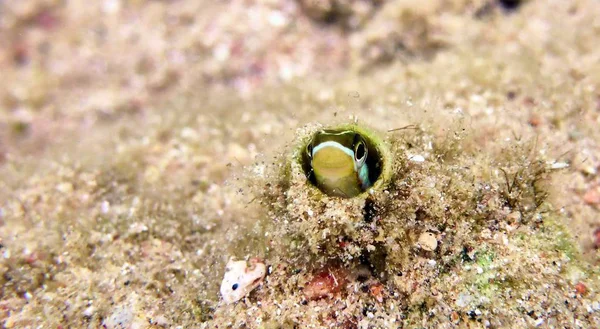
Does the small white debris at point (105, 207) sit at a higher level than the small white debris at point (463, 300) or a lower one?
lower

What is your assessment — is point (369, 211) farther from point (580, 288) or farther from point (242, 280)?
point (580, 288)

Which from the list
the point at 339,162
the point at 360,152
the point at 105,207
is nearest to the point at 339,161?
the point at 339,162

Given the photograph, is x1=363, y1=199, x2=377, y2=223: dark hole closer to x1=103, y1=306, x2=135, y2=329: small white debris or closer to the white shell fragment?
the white shell fragment

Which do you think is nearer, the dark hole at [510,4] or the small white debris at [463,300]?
the small white debris at [463,300]

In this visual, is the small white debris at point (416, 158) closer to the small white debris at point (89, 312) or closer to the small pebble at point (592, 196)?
the small pebble at point (592, 196)

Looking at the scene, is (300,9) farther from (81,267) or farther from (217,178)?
(81,267)

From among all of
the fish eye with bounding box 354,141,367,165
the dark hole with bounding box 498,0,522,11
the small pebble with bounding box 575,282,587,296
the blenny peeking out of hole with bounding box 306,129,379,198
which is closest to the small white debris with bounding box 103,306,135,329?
the blenny peeking out of hole with bounding box 306,129,379,198

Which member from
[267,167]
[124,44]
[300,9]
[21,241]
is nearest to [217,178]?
[267,167]

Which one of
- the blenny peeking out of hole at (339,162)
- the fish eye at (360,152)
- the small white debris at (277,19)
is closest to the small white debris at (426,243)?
the blenny peeking out of hole at (339,162)
